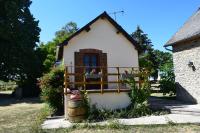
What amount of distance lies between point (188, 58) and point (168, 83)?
3.84 metres

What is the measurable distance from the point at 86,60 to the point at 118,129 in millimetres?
7969

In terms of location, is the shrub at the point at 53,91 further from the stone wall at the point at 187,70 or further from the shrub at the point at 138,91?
the stone wall at the point at 187,70

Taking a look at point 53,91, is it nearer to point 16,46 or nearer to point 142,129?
point 142,129

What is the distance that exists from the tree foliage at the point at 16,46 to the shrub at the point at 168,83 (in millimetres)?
15188

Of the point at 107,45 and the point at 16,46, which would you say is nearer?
the point at 107,45

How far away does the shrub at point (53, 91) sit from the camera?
46.3ft

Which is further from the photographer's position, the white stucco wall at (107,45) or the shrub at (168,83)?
the shrub at (168,83)

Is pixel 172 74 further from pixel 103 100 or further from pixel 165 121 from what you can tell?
pixel 165 121

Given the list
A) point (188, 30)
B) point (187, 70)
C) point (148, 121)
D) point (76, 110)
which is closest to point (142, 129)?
point (148, 121)

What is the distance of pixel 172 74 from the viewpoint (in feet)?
66.8

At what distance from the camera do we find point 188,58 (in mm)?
16594

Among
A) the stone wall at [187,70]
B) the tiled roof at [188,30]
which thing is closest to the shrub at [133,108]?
the stone wall at [187,70]

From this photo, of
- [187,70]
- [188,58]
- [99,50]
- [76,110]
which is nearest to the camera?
[76,110]

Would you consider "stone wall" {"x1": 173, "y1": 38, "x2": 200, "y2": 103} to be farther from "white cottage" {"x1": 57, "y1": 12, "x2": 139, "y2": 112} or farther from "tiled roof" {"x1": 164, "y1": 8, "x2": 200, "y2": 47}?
"white cottage" {"x1": 57, "y1": 12, "x2": 139, "y2": 112}
